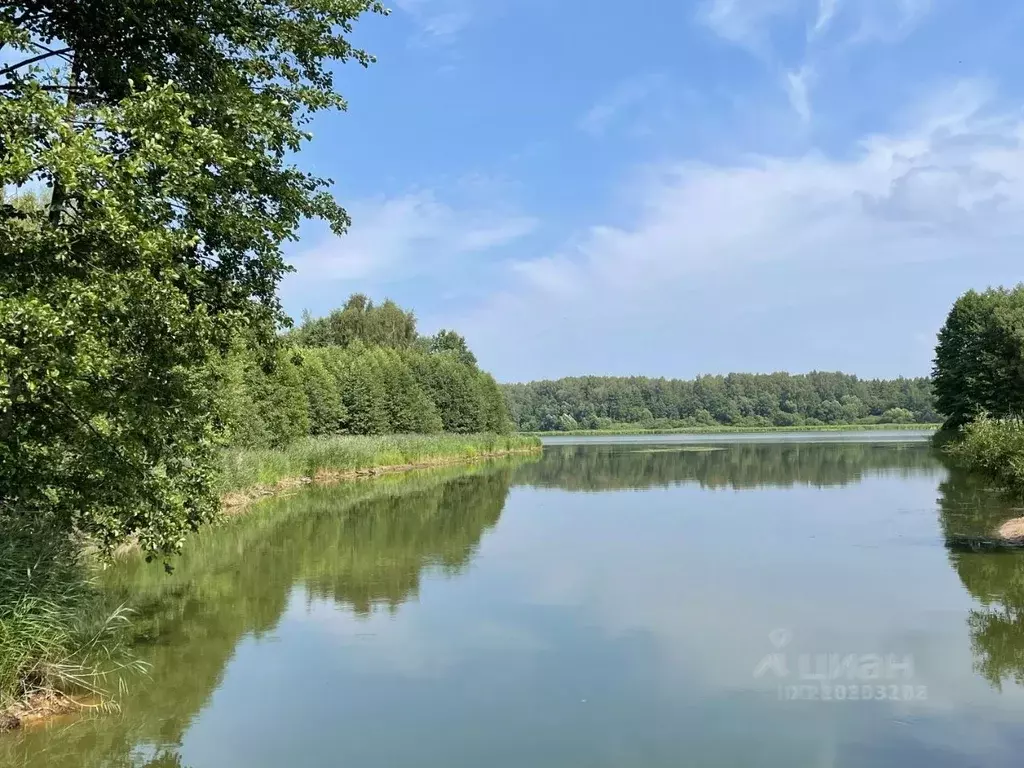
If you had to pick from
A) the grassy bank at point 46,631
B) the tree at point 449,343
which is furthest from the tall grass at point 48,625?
the tree at point 449,343

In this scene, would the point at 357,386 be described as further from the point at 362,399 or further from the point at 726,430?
the point at 726,430

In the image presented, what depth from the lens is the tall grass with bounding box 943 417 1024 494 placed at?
19.6 metres

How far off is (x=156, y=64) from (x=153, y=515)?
4.66 metres

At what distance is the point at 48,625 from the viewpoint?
781 centimetres

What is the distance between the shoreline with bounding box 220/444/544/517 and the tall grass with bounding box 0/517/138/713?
7.14 meters

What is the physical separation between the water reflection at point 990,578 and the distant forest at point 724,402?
10863cm

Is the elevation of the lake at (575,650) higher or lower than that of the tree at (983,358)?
lower

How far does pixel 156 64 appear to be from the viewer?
27.2 feet

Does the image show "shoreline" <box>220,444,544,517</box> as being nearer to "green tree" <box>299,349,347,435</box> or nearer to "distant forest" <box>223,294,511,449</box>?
"distant forest" <box>223,294,511,449</box>

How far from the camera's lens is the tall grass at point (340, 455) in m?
27.3

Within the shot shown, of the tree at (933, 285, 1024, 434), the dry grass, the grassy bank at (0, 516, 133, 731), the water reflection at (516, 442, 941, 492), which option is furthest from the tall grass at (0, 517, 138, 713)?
the tree at (933, 285, 1024, 434)

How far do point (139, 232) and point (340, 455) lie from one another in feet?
107

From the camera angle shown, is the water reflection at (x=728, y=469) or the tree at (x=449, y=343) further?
the tree at (x=449, y=343)

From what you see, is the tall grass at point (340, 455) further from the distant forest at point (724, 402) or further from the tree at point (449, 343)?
the distant forest at point (724, 402)
